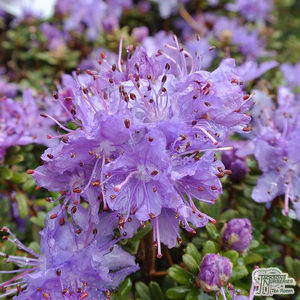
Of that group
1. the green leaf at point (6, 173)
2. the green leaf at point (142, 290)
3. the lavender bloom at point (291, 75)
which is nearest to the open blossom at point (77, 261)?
the green leaf at point (142, 290)

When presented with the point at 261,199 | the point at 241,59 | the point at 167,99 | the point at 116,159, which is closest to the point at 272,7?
the point at 241,59

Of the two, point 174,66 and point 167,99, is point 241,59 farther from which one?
point 167,99

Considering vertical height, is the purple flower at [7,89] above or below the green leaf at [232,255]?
above

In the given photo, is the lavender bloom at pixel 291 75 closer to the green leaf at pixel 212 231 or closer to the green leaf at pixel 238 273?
the green leaf at pixel 212 231

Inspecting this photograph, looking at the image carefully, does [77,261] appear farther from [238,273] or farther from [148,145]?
[238,273]

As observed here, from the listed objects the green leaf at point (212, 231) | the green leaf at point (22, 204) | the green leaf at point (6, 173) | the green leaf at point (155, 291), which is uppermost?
the green leaf at point (6, 173)

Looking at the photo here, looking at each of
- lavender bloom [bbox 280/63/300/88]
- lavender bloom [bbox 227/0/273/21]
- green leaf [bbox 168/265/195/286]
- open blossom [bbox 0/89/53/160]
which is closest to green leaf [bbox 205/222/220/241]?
green leaf [bbox 168/265/195/286]

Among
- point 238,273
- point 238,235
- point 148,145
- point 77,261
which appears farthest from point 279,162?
point 77,261
